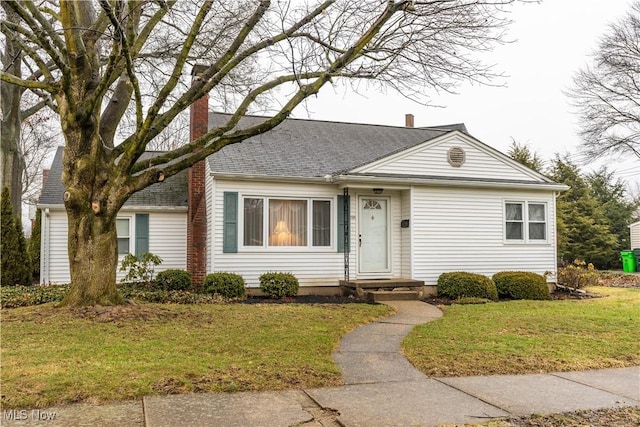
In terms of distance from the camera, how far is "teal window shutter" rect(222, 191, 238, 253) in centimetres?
1194

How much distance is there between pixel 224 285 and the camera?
37.0 ft

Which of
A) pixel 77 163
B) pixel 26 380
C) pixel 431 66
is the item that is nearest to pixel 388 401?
pixel 26 380

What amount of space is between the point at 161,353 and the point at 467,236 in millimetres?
9759

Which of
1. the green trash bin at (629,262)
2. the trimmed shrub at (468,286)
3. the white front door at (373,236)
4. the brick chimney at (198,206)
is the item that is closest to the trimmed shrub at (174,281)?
the brick chimney at (198,206)

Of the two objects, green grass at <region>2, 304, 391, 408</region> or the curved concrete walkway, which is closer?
green grass at <region>2, 304, 391, 408</region>

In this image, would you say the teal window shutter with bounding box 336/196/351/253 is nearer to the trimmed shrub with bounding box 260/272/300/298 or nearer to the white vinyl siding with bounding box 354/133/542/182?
the white vinyl siding with bounding box 354/133/542/182

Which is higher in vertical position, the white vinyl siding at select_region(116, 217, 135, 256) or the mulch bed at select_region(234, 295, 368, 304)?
the white vinyl siding at select_region(116, 217, 135, 256)

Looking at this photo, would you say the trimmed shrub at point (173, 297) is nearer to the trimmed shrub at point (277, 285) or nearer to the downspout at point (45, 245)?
the trimmed shrub at point (277, 285)

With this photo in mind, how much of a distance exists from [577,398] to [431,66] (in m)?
5.32

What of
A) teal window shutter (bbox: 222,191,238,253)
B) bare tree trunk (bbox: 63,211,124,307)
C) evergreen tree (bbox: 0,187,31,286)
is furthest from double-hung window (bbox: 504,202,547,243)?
evergreen tree (bbox: 0,187,31,286)

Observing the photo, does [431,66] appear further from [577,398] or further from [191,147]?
[577,398]

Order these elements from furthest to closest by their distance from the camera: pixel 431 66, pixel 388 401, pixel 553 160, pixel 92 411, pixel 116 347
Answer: pixel 553 160
pixel 431 66
pixel 116 347
pixel 388 401
pixel 92 411

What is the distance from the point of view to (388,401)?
4371 millimetres

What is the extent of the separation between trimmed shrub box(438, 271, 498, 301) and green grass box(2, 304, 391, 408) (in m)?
4.19
